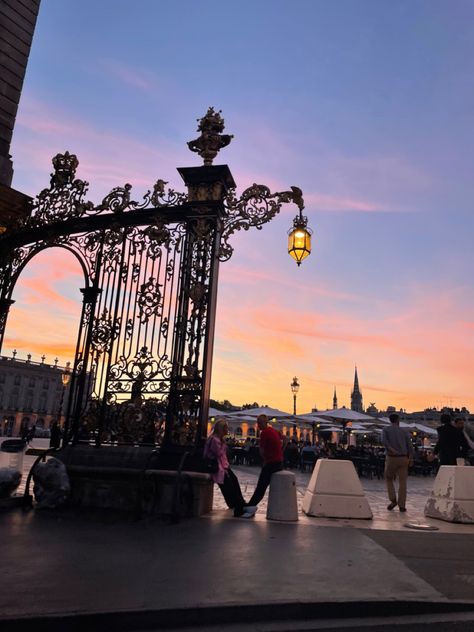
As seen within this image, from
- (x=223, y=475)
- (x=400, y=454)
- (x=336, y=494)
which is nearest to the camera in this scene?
(x=223, y=475)

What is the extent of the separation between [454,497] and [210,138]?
26.1 ft

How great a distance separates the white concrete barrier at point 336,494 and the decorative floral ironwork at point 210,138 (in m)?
6.12

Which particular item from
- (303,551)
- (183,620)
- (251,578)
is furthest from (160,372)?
(183,620)

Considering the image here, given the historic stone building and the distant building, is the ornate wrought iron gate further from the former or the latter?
the distant building

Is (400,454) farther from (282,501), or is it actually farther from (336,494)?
(282,501)

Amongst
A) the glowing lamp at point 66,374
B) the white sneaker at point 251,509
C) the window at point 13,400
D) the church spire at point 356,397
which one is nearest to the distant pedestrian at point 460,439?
the white sneaker at point 251,509

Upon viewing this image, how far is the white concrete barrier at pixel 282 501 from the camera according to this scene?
322 inches

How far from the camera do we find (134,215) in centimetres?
939

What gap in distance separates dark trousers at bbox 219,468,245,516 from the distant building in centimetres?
9207

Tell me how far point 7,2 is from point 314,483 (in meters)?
12.0

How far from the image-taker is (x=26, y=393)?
99.1 meters

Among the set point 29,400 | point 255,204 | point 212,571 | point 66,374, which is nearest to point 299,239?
point 255,204

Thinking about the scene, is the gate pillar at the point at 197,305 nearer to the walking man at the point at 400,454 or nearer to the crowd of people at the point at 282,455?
the crowd of people at the point at 282,455

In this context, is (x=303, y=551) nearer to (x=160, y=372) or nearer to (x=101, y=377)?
(x=160, y=372)
